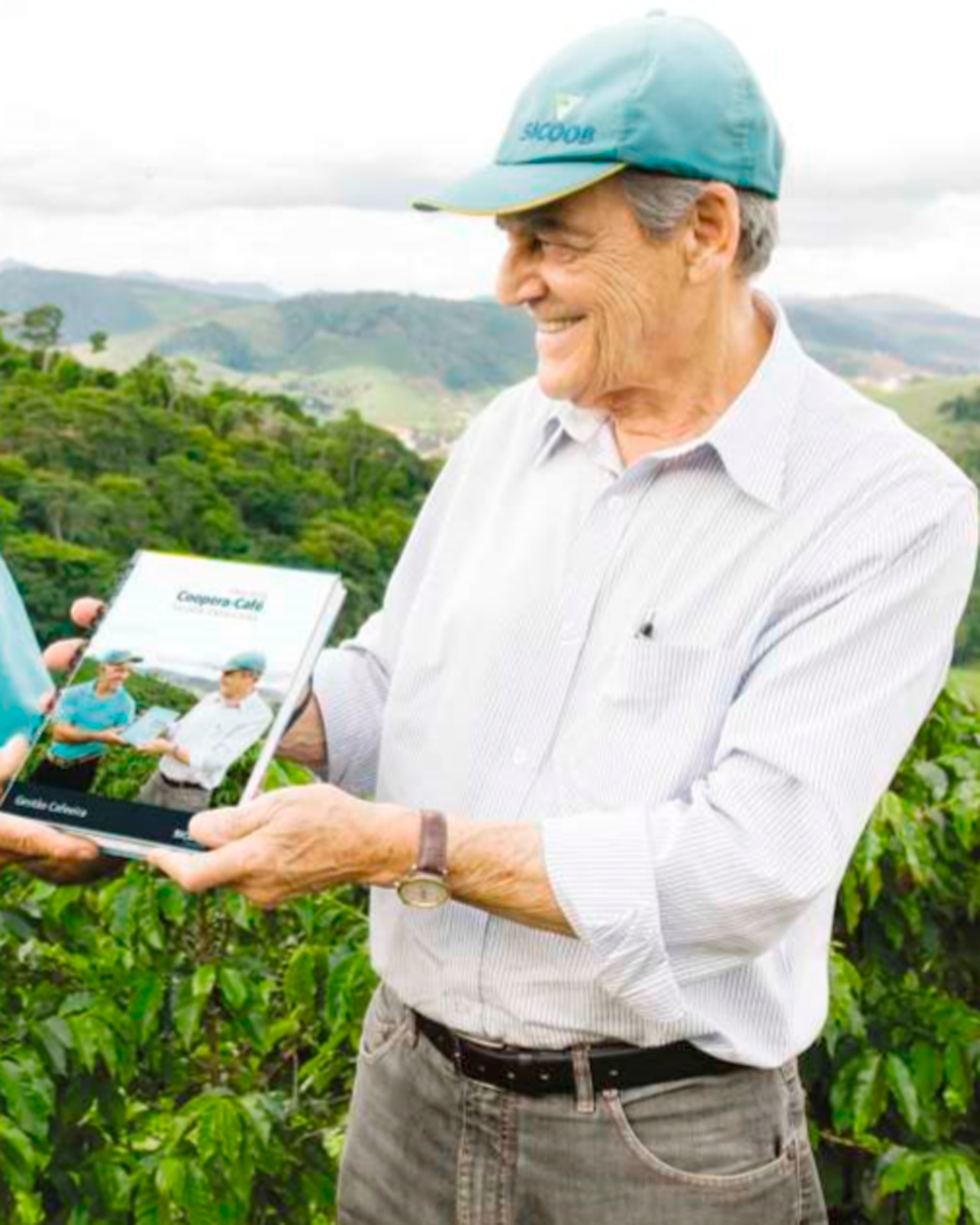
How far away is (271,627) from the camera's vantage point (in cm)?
198

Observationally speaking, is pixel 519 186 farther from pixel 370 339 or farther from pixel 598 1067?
pixel 370 339

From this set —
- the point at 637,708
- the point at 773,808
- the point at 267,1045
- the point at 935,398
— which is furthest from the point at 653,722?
the point at 935,398

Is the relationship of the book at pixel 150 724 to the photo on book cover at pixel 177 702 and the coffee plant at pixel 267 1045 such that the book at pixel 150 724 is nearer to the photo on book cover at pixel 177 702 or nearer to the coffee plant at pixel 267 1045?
the photo on book cover at pixel 177 702

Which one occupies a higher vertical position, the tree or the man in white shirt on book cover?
the man in white shirt on book cover

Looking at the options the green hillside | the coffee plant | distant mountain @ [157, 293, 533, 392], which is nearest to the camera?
the coffee plant

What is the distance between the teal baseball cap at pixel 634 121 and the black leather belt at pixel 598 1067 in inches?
41.5

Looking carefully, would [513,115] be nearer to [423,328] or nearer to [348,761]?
[348,761]

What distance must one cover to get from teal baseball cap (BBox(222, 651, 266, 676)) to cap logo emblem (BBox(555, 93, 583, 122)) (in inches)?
29.4

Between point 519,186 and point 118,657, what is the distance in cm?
77

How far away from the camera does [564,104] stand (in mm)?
1918

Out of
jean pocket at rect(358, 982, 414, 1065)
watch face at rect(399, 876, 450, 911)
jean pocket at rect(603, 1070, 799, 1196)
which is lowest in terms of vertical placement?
jean pocket at rect(358, 982, 414, 1065)

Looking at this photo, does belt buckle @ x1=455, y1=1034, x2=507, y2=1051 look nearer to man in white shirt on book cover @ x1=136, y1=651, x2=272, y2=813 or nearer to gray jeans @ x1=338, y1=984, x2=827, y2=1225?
gray jeans @ x1=338, y1=984, x2=827, y2=1225

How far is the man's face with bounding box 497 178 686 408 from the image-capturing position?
194cm

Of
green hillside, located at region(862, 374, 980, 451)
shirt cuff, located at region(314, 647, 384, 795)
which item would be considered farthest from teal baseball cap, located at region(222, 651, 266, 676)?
green hillside, located at region(862, 374, 980, 451)
